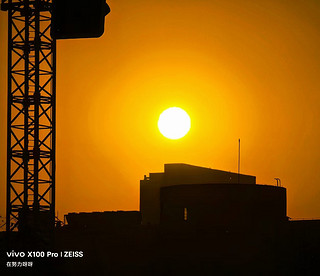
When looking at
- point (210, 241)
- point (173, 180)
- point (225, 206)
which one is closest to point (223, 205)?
point (225, 206)

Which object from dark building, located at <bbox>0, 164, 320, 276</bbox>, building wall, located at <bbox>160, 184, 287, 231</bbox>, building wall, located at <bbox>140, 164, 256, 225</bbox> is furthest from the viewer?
building wall, located at <bbox>140, 164, 256, 225</bbox>

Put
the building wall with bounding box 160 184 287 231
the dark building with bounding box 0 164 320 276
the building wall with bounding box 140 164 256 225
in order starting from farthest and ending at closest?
1. the building wall with bounding box 140 164 256 225
2. the building wall with bounding box 160 184 287 231
3. the dark building with bounding box 0 164 320 276

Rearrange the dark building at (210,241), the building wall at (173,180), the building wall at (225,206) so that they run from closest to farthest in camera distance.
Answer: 1. the dark building at (210,241)
2. the building wall at (225,206)
3. the building wall at (173,180)

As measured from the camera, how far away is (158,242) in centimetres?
3659

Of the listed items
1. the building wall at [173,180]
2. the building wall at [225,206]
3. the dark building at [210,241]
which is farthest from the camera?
the building wall at [173,180]

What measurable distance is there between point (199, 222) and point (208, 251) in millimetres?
3112

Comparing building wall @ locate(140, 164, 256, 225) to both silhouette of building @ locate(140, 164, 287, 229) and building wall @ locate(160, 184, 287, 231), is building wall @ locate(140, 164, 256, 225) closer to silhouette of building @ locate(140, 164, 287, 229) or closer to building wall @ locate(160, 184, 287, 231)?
silhouette of building @ locate(140, 164, 287, 229)

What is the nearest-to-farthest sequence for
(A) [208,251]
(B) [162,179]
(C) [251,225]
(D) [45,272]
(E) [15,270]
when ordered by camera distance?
(D) [45,272] < (E) [15,270] < (A) [208,251] < (C) [251,225] < (B) [162,179]

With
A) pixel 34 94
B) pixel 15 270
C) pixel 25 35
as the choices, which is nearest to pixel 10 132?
pixel 34 94

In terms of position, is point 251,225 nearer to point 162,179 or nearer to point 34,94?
point 34,94

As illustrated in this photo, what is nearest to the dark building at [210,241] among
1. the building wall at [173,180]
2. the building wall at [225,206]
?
the building wall at [225,206]

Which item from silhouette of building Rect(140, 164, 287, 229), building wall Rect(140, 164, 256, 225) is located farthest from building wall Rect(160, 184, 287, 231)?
building wall Rect(140, 164, 256, 225)

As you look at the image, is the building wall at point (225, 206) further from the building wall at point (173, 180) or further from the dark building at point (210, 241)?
the building wall at point (173, 180)

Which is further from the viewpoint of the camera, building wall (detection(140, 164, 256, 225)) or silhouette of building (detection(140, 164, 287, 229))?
building wall (detection(140, 164, 256, 225))
